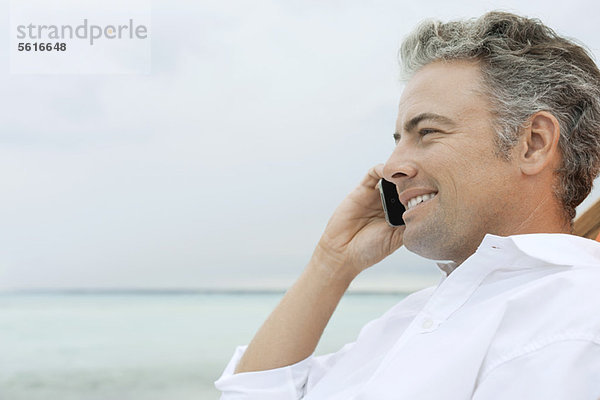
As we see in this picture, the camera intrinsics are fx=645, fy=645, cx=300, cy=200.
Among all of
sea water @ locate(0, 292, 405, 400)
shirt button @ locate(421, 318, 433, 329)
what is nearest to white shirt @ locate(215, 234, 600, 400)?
shirt button @ locate(421, 318, 433, 329)

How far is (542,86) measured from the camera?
1149 millimetres

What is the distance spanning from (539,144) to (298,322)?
608 mm

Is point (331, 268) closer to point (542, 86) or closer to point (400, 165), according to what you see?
point (400, 165)

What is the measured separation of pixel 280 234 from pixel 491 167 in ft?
9.95

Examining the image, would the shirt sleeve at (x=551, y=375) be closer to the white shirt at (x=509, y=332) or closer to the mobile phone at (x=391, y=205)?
the white shirt at (x=509, y=332)

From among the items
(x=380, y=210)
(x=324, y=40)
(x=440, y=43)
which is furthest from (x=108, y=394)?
(x=440, y=43)

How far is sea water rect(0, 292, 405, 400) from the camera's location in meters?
4.40

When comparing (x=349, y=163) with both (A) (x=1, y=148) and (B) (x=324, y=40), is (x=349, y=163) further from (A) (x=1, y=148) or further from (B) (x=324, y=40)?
(A) (x=1, y=148)

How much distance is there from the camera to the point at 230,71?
489cm

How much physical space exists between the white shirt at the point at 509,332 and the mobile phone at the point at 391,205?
0.35 metres

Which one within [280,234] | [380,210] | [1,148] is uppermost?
[380,210]

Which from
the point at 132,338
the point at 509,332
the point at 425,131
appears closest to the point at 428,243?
the point at 425,131

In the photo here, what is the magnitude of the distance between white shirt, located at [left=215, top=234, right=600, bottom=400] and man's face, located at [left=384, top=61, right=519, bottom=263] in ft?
0.42

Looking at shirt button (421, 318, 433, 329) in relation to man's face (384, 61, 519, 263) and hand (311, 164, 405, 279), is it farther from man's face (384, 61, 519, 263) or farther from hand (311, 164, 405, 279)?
hand (311, 164, 405, 279)
